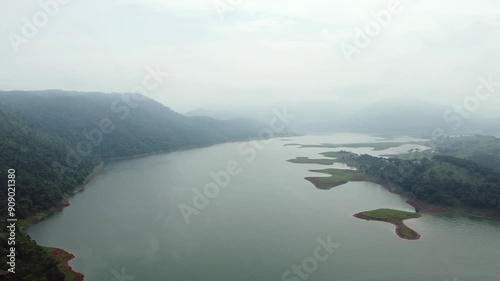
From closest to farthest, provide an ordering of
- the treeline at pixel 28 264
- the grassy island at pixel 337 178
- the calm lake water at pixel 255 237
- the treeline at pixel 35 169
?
the treeline at pixel 28 264, the calm lake water at pixel 255 237, the treeline at pixel 35 169, the grassy island at pixel 337 178

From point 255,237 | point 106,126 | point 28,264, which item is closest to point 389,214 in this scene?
point 255,237

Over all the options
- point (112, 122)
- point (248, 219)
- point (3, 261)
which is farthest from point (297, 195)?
point (112, 122)

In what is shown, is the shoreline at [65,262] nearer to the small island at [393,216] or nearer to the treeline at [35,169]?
the treeline at [35,169]

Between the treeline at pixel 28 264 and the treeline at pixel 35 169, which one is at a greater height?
the treeline at pixel 35 169

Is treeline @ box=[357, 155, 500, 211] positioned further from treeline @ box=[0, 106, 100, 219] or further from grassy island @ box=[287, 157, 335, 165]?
treeline @ box=[0, 106, 100, 219]

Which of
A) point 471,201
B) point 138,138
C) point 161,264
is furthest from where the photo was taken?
point 138,138

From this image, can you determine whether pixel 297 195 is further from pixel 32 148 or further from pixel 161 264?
pixel 32 148

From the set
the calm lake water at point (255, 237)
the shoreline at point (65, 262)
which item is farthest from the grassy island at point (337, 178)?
the shoreline at point (65, 262)

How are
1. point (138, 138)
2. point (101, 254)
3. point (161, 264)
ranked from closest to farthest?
point (161, 264), point (101, 254), point (138, 138)

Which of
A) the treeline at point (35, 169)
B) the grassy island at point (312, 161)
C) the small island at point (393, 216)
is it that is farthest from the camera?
the grassy island at point (312, 161)
